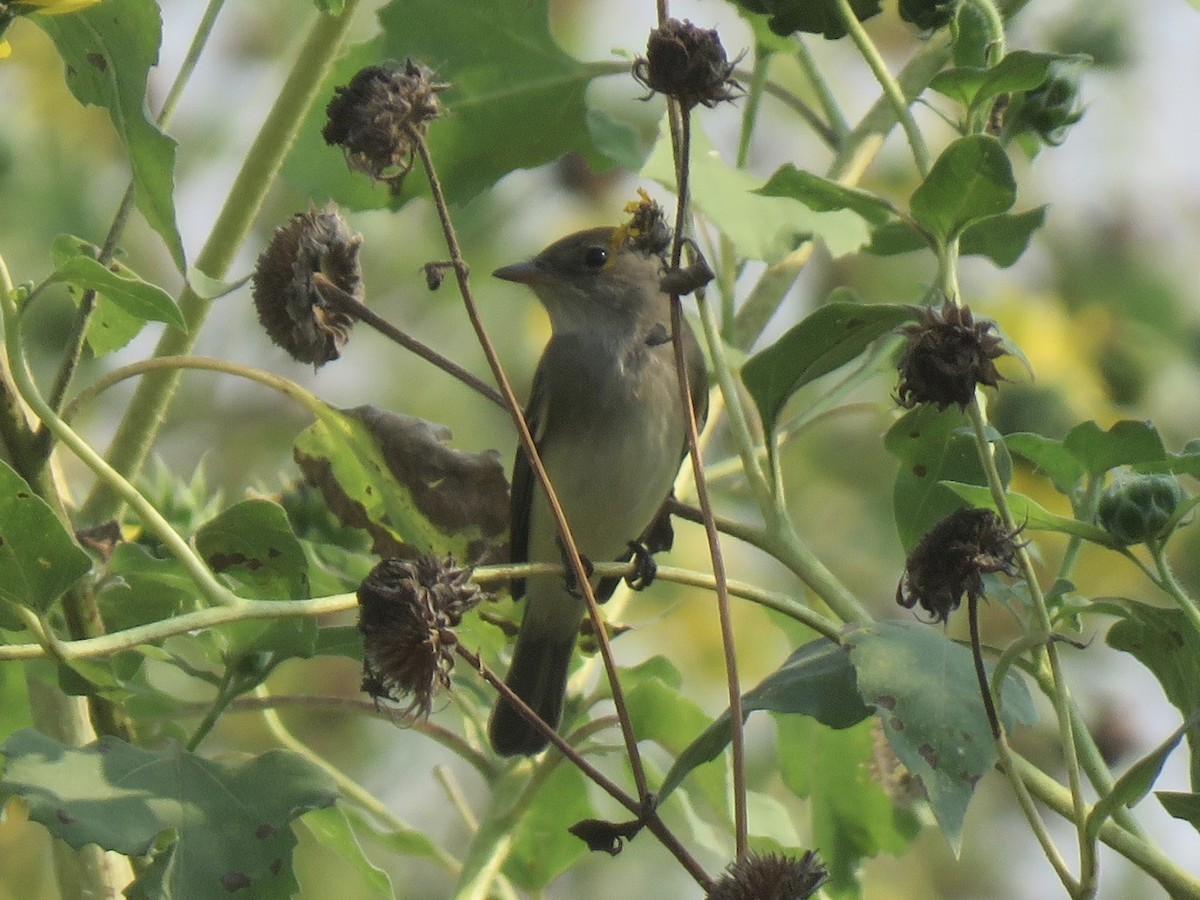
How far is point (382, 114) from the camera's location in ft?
6.16

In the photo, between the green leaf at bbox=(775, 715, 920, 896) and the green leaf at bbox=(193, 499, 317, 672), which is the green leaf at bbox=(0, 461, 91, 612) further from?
the green leaf at bbox=(775, 715, 920, 896)

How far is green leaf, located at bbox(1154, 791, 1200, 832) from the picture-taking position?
5.56 feet

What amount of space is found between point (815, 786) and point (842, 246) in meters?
0.90

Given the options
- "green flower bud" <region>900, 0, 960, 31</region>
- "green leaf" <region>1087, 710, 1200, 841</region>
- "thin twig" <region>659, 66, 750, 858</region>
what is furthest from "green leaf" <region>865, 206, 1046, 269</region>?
"green leaf" <region>1087, 710, 1200, 841</region>

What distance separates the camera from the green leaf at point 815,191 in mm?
1832

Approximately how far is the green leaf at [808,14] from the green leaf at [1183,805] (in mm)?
1010

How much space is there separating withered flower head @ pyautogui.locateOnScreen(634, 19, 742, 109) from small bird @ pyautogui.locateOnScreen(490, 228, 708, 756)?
1.73 meters

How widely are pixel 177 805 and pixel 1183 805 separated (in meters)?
1.13

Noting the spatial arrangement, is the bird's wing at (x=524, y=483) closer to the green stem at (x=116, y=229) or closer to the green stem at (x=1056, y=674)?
the green stem at (x=116, y=229)

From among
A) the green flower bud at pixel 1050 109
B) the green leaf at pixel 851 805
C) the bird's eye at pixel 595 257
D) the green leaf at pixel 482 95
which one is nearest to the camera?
the green flower bud at pixel 1050 109

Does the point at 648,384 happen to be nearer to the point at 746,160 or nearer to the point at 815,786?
the point at 746,160

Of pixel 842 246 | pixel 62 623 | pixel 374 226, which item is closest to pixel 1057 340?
pixel 374 226

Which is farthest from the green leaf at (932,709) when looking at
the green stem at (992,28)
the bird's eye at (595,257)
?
the bird's eye at (595,257)

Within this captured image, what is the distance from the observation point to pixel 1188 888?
177cm
